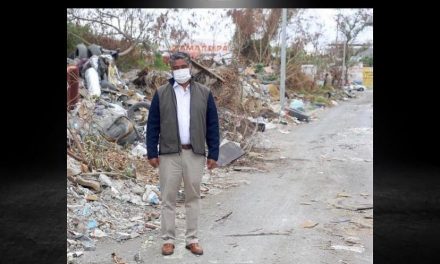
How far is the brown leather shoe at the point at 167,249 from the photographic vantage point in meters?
4.00

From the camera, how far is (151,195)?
165 inches

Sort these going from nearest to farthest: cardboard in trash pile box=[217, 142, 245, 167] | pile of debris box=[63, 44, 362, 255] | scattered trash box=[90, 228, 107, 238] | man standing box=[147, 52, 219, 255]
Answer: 1. man standing box=[147, 52, 219, 255]
2. scattered trash box=[90, 228, 107, 238]
3. pile of debris box=[63, 44, 362, 255]
4. cardboard in trash pile box=[217, 142, 245, 167]

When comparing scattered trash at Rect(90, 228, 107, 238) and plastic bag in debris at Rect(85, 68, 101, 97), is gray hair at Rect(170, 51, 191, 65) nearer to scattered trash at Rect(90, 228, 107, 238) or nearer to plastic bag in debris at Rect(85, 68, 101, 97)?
plastic bag in debris at Rect(85, 68, 101, 97)

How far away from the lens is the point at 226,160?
4328mm

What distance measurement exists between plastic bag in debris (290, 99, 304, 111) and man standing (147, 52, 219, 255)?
2.17ft

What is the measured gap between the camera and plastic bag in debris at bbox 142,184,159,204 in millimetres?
4176

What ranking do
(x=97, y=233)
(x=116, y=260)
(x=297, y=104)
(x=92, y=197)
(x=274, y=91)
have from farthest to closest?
(x=297, y=104) < (x=274, y=91) < (x=92, y=197) < (x=97, y=233) < (x=116, y=260)

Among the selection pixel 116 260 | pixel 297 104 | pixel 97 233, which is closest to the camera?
pixel 116 260

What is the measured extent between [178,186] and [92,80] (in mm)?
950

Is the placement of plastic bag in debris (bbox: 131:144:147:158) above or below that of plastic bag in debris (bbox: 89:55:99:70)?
below

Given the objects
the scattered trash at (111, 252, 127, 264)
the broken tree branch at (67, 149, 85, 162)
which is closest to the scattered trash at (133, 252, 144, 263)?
the scattered trash at (111, 252, 127, 264)

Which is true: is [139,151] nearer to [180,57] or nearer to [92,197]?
[92,197]

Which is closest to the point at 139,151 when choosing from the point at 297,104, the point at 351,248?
the point at 297,104
